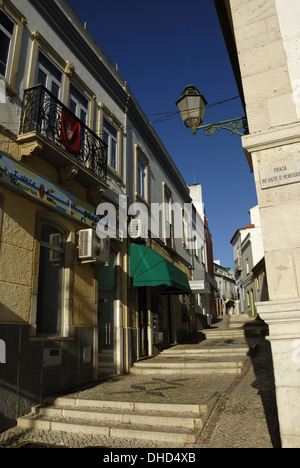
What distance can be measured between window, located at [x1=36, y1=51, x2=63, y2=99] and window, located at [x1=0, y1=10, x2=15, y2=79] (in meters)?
0.88

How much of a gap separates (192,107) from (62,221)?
3.70m

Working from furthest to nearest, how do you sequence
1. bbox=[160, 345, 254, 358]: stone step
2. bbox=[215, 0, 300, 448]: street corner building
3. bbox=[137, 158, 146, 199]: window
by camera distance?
bbox=[137, 158, 146, 199]: window, bbox=[160, 345, 254, 358]: stone step, bbox=[215, 0, 300, 448]: street corner building

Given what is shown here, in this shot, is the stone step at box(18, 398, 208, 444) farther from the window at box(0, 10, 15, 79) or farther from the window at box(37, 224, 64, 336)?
the window at box(0, 10, 15, 79)

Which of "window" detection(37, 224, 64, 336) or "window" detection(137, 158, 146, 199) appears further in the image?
"window" detection(137, 158, 146, 199)

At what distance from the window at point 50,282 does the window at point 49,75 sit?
339 cm

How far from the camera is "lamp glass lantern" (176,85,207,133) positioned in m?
6.63

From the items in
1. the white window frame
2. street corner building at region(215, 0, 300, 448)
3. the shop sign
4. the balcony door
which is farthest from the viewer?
the balcony door

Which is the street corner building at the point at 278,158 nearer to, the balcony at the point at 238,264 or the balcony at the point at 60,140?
the balcony at the point at 60,140

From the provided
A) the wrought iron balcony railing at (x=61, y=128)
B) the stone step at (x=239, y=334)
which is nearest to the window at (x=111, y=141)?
the wrought iron balcony railing at (x=61, y=128)

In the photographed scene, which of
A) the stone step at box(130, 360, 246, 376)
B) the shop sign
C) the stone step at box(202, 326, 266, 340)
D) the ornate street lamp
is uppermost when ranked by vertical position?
the ornate street lamp

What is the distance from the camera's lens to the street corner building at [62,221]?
6.31 metres

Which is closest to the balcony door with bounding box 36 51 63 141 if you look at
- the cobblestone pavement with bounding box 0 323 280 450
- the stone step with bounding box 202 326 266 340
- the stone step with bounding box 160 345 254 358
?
the cobblestone pavement with bounding box 0 323 280 450

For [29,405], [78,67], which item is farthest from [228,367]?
[78,67]
